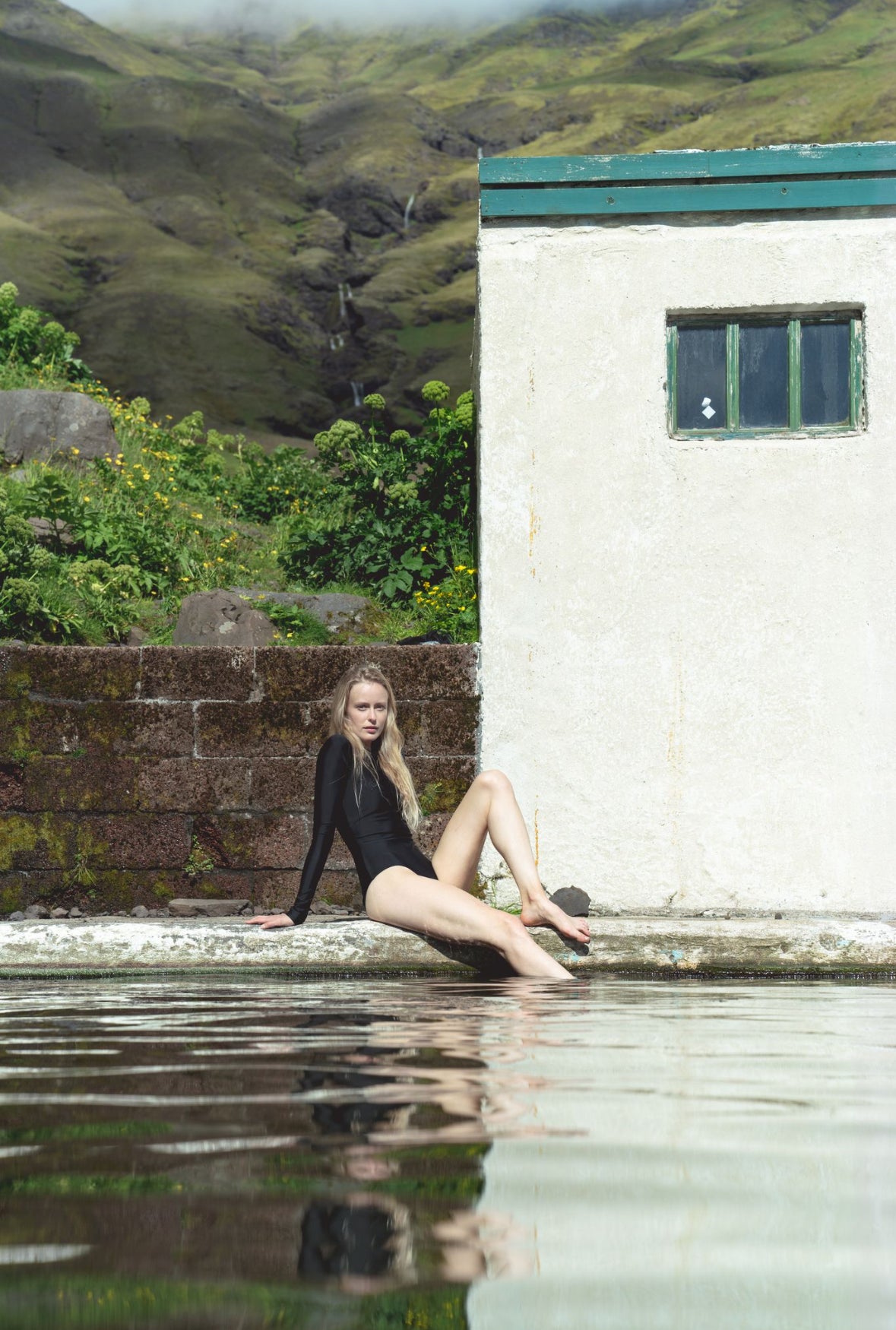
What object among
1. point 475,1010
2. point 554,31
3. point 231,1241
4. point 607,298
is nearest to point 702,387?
point 607,298

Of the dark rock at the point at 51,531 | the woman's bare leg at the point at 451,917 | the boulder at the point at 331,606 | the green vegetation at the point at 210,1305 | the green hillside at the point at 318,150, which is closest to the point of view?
the green vegetation at the point at 210,1305

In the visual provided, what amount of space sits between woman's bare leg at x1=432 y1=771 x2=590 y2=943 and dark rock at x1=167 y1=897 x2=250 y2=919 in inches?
58.0

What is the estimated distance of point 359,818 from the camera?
6496 mm

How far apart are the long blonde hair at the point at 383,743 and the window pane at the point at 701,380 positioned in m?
2.69

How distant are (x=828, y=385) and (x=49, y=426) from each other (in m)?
7.34

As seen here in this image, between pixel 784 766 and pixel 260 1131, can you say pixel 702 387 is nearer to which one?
pixel 784 766

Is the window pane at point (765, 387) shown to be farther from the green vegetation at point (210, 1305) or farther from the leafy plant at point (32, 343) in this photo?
the leafy plant at point (32, 343)

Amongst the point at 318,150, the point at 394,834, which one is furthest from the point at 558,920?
the point at 318,150

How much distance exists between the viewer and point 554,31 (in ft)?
499

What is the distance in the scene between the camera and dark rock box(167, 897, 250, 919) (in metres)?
7.66

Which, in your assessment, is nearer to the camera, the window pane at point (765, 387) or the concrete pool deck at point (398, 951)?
the concrete pool deck at point (398, 951)

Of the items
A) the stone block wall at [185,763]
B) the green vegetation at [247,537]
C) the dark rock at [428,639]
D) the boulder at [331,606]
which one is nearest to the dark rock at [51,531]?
the green vegetation at [247,537]

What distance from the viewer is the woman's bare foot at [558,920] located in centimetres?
614

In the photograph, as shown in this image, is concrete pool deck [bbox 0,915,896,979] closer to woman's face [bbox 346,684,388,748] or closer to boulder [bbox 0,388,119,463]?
woman's face [bbox 346,684,388,748]
